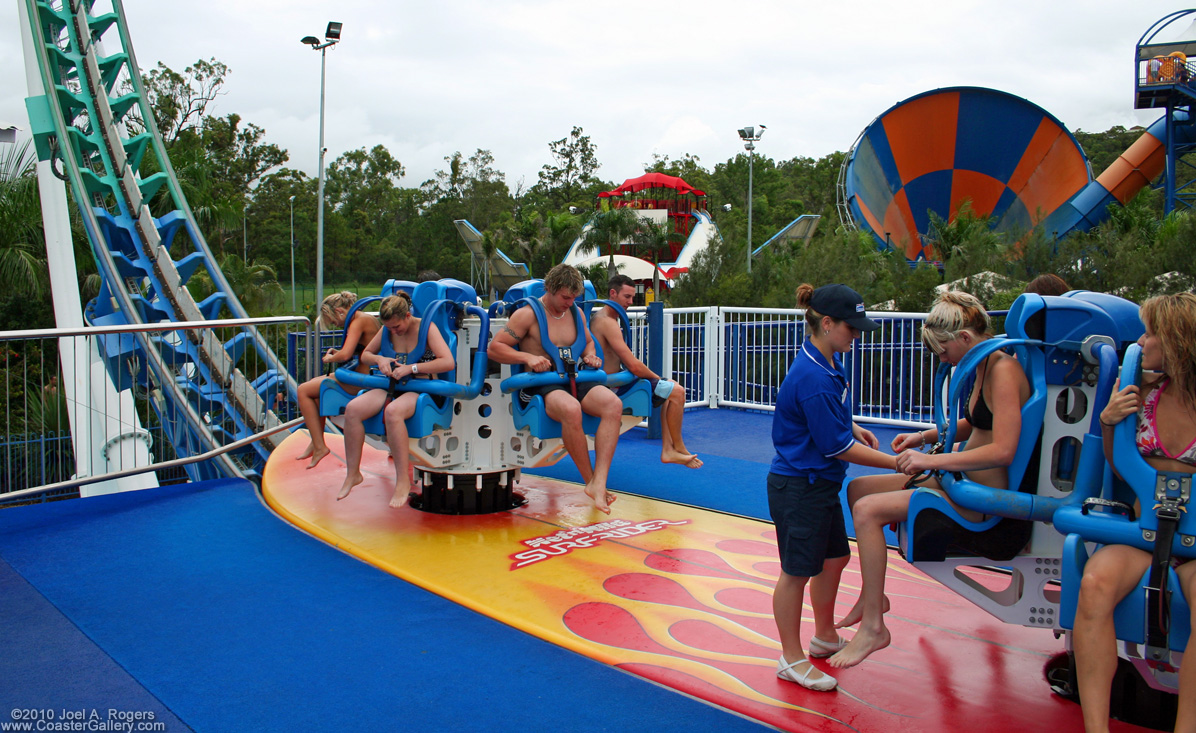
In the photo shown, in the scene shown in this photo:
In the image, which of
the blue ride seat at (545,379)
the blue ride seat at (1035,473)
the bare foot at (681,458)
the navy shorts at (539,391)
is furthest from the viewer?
the bare foot at (681,458)

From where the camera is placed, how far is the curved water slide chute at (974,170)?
28703 mm

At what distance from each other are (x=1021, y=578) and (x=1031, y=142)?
102ft

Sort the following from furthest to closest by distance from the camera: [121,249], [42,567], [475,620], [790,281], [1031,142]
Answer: [1031,142], [790,281], [121,249], [42,567], [475,620]

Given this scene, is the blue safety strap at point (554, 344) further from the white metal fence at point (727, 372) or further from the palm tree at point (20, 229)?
the palm tree at point (20, 229)

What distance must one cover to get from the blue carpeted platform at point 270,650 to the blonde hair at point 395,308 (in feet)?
4.76

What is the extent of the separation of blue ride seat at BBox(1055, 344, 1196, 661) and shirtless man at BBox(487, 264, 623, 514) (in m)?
3.05

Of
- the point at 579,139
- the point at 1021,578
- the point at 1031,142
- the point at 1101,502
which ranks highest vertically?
the point at 579,139

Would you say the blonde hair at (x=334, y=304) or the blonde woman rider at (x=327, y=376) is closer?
the blonde woman rider at (x=327, y=376)

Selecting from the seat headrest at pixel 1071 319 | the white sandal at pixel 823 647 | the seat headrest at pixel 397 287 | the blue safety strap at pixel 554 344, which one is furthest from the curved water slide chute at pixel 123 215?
the seat headrest at pixel 1071 319

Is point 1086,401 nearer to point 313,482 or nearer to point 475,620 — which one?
point 475,620

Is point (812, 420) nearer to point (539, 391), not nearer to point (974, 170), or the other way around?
point (539, 391)

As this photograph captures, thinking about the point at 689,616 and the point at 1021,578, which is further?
the point at 689,616

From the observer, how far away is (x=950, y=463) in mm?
2875

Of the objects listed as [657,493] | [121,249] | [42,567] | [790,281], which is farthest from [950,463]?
[790,281]
